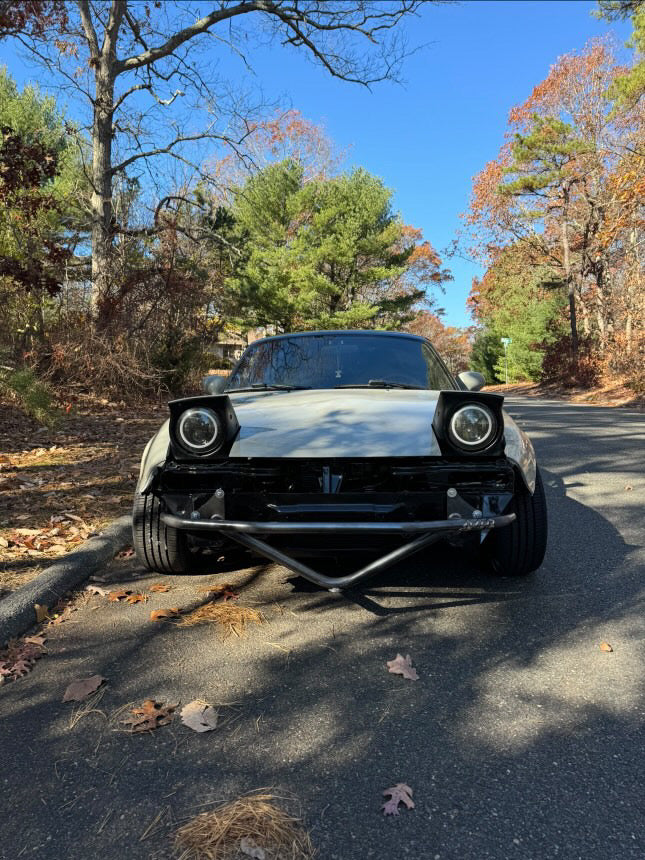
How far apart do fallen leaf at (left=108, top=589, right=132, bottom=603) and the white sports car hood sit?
41.4 inches

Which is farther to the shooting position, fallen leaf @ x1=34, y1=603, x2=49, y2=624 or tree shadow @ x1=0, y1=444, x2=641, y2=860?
fallen leaf @ x1=34, y1=603, x2=49, y2=624

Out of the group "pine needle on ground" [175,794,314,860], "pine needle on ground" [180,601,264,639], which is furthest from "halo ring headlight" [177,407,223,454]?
"pine needle on ground" [175,794,314,860]

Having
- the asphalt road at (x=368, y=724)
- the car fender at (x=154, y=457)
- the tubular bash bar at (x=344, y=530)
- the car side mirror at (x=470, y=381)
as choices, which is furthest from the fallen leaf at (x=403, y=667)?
the car side mirror at (x=470, y=381)

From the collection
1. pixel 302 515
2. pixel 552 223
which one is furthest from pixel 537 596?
pixel 552 223

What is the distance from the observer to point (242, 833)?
140cm

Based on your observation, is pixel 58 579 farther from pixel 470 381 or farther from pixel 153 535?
pixel 470 381

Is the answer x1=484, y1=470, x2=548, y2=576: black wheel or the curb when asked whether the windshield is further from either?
the curb

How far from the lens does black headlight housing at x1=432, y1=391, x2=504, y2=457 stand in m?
2.46

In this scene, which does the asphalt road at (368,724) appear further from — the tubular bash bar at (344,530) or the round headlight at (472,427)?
the round headlight at (472,427)

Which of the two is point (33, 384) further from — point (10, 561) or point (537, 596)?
point (537, 596)

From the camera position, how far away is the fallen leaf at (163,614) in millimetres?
2668

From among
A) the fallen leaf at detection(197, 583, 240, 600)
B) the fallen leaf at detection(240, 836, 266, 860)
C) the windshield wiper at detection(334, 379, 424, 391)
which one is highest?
the windshield wiper at detection(334, 379, 424, 391)

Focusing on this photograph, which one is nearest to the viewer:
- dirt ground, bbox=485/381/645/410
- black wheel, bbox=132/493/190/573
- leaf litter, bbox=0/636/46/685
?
leaf litter, bbox=0/636/46/685

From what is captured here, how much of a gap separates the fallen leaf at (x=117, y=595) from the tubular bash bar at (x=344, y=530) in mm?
732
